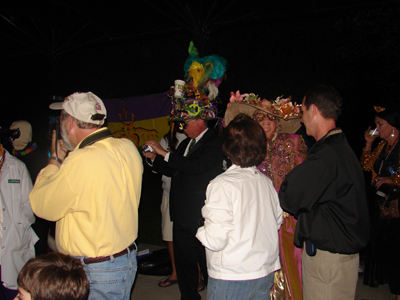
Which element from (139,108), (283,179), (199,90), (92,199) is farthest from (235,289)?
(139,108)

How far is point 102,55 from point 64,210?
18.9 m

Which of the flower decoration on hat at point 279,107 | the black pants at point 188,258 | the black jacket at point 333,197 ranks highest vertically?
the flower decoration on hat at point 279,107

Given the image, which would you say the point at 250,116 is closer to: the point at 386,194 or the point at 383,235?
the point at 386,194

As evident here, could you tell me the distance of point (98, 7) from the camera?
5.83 m

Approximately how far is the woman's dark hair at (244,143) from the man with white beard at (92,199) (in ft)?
2.29

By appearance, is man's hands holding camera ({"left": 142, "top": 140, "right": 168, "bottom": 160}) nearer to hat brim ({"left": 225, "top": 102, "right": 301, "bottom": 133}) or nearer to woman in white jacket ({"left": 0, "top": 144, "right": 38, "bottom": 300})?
hat brim ({"left": 225, "top": 102, "right": 301, "bottom": 133})

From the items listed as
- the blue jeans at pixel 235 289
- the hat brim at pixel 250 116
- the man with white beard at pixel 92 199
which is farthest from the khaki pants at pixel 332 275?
the hat brim at pixel 250 116

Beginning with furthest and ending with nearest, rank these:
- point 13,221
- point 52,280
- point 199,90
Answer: point 199,90, point 13,221, point 52,280

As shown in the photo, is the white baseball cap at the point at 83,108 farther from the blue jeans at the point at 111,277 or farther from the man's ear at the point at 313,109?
the man's ear at the point at 313,109

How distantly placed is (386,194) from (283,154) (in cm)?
157

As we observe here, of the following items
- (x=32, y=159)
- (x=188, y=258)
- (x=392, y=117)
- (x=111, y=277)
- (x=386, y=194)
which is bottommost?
(x=188, y=258)

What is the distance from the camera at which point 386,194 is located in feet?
13.1

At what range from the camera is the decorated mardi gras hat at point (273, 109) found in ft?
11.4

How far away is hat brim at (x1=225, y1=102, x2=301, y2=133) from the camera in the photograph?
12.0ft
